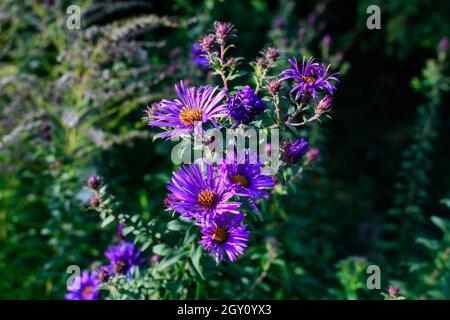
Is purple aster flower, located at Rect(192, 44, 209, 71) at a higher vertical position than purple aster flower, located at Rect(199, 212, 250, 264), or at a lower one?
higher

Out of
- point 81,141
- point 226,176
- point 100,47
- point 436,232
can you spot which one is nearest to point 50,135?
point 81,141

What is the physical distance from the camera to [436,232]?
4.27 meters

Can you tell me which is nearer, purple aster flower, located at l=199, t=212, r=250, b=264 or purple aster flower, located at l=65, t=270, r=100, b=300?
purple aster flower, located at l=199, t=212, r=250, b=264

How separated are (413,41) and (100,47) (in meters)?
3.07

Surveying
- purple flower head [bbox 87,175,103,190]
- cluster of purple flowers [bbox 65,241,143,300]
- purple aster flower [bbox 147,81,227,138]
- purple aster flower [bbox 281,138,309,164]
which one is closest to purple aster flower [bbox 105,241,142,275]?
cluster of purple flowers [bbox 65,241,143,300]

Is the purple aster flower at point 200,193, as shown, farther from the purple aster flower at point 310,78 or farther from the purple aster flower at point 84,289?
the purple aster flower at point 84,289

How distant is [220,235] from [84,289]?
85 cm

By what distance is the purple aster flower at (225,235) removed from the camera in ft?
5.38

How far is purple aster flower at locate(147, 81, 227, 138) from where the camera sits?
5.36ft

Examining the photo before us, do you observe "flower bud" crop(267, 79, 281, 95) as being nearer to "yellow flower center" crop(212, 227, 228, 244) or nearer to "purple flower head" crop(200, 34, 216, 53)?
"purple flower head" crop(200, 34, 216, 53)

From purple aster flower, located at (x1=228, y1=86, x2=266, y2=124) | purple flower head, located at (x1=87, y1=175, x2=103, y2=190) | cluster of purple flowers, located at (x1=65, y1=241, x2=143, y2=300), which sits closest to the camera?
purple aster flower, located at (x1=228, y1=86, x2=266, y2=124)

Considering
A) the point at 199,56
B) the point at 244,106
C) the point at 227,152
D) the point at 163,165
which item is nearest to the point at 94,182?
the point at 227,152

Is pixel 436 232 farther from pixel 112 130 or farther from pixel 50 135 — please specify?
pixel 50 135

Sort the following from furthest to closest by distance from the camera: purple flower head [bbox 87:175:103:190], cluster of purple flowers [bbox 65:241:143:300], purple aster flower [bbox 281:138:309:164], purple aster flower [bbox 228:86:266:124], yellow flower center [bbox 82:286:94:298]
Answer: yellow flower center [bbox 82:286:94:298] → cluster of purple flowers [bbox 65:241:143:300] → purple flower head [bbox 87:175:103:190] → purple aster flower [bbox 281:138:309:164] → purple aster flower [bbox 228:86:266:124]
